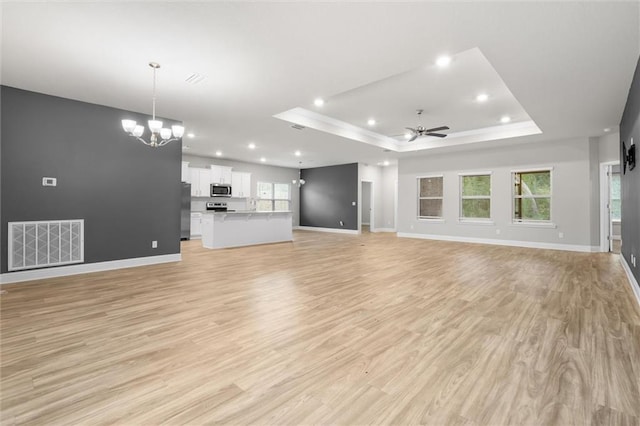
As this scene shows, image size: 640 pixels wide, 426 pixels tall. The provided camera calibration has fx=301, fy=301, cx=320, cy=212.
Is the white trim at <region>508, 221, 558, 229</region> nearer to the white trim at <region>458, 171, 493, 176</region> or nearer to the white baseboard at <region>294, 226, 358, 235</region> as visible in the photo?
the white trim at <region>458, 171, 493, 176</region>

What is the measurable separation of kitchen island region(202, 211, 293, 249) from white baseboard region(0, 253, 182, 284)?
1.71m

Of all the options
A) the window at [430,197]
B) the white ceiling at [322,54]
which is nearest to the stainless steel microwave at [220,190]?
the white ceiling at [322,54]


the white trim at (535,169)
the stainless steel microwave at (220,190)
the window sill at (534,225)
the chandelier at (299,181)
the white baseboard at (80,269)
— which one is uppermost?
the chandelier at (299,181)

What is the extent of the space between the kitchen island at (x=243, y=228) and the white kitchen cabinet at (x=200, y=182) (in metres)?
2.27

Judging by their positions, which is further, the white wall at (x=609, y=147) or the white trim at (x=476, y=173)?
the white trim at (x=476, y=173)

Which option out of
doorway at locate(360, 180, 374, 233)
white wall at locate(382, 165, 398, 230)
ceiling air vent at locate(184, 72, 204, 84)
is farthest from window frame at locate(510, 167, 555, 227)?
ceiling air vent at locate(184, 72, 204, 84)

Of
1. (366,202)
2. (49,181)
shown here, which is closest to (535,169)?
(366,202)

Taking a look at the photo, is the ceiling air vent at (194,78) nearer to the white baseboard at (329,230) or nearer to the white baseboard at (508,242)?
the white baseboard at (508,242)

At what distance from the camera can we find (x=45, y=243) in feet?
14.4

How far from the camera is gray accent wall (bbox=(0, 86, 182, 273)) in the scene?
4211mm

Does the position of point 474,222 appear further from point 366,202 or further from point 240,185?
point 240,185

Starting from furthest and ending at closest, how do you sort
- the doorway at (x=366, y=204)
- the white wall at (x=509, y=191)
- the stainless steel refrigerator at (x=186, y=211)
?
the doorway at (x=366, y=204)
the stainless steel refrigerator at (x=186, y=211)
the white wall at (x=509, y=191)

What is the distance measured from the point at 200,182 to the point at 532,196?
9.67 meters

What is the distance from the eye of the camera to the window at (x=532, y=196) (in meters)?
7.68
